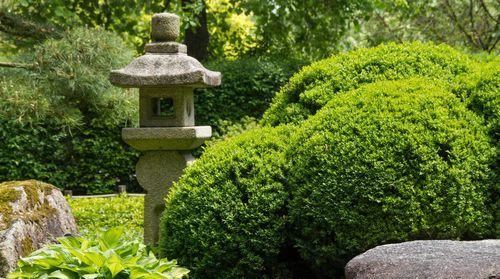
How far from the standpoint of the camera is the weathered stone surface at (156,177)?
7238mm

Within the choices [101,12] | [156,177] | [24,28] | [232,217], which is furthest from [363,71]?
[101,12]

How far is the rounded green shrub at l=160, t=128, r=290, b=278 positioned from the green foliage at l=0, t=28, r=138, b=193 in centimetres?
470

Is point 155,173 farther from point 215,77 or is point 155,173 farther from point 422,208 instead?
point 422,208

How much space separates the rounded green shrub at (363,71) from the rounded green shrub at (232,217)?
661 millimetres

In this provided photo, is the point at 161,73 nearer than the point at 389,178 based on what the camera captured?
No

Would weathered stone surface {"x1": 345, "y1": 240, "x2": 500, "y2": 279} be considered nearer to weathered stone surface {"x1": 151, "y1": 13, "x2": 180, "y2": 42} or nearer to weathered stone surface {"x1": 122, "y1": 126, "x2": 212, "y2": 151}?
weathered stone surface {"x1": 122, "y1": 126, "x2": 212, "y2": 151}

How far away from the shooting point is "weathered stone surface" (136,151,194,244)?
7.24 metres

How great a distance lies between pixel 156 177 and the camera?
725 cm

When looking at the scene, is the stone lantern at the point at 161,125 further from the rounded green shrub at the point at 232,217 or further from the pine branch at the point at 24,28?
the pine branch at the point at 24,28

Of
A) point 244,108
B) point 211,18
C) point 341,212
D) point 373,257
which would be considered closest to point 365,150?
point 341,212

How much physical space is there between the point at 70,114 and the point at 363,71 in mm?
5264

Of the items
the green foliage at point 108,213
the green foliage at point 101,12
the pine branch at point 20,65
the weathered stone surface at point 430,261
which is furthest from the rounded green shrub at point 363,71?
the green foliage at point 101,12

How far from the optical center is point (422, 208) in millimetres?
4652

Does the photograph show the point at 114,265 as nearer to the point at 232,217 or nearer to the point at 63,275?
the point at 63,275
